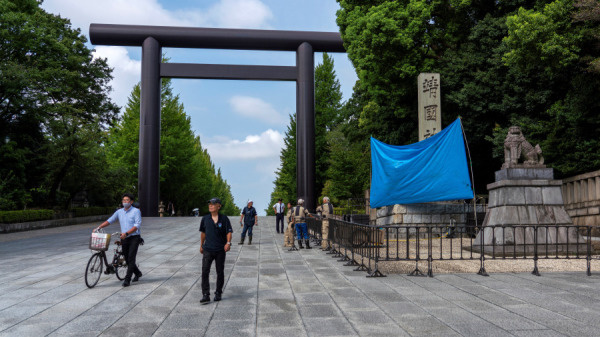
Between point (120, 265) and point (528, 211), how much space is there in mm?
10135

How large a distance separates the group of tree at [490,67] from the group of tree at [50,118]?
15985 millimetres

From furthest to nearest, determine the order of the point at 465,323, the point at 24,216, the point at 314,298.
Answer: the point at 24,216 < the point at 314,298 < the point at 465,323

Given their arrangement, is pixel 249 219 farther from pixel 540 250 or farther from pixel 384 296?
pixel 384 296

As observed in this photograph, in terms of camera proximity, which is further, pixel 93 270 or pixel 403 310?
pixel 93 270

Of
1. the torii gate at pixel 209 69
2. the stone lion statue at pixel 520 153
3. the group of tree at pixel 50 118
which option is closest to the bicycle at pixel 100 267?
the stone lion statue at pixel 520 153

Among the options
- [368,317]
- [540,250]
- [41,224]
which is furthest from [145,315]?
[41,224]

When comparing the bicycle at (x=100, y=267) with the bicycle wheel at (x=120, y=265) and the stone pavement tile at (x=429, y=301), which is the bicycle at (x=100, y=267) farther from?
the stone pavement tile at (x=429, y=301)

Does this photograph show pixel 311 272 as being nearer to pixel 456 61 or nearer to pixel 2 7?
pixel 456 61

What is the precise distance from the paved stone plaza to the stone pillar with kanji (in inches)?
404

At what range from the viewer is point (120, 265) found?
27.2 feet

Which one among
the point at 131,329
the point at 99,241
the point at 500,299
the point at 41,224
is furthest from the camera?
the point at 41,224

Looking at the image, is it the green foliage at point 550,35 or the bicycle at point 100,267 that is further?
the green foliage at point 550,35

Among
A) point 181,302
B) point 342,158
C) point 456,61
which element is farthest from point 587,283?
point 342,158

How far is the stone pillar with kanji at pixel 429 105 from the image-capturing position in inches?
740
